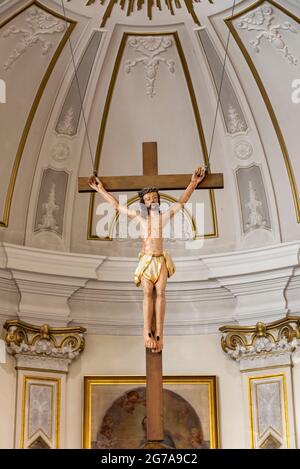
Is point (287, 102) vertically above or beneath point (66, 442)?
above

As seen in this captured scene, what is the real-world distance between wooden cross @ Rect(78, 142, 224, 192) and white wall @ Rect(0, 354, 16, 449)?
10.5 feet

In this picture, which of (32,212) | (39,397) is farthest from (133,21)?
(39,397)

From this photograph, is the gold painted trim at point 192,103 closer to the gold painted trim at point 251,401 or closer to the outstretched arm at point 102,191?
the gold painted trim at point 251,401

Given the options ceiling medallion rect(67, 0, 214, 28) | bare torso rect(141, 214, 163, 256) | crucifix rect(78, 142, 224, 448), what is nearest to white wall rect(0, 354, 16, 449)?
crucifix rect(78, 142, 224, 448)

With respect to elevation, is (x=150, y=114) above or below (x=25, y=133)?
above

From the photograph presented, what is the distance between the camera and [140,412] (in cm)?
1247

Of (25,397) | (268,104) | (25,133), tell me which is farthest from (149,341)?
(268,104)

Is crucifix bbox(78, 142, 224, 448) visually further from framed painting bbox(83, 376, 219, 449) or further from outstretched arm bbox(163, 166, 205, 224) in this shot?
framed painting bbox(83, 376, 219, 449)

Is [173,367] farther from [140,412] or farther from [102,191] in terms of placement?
[102,191]

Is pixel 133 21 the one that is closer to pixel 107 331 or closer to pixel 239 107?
pixel 239 107

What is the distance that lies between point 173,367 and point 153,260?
143 inches

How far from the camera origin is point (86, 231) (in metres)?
13.3

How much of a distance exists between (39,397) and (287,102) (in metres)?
4.48

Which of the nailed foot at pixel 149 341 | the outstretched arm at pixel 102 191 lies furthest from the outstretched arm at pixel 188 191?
the nailed foot at pixel 149 341
